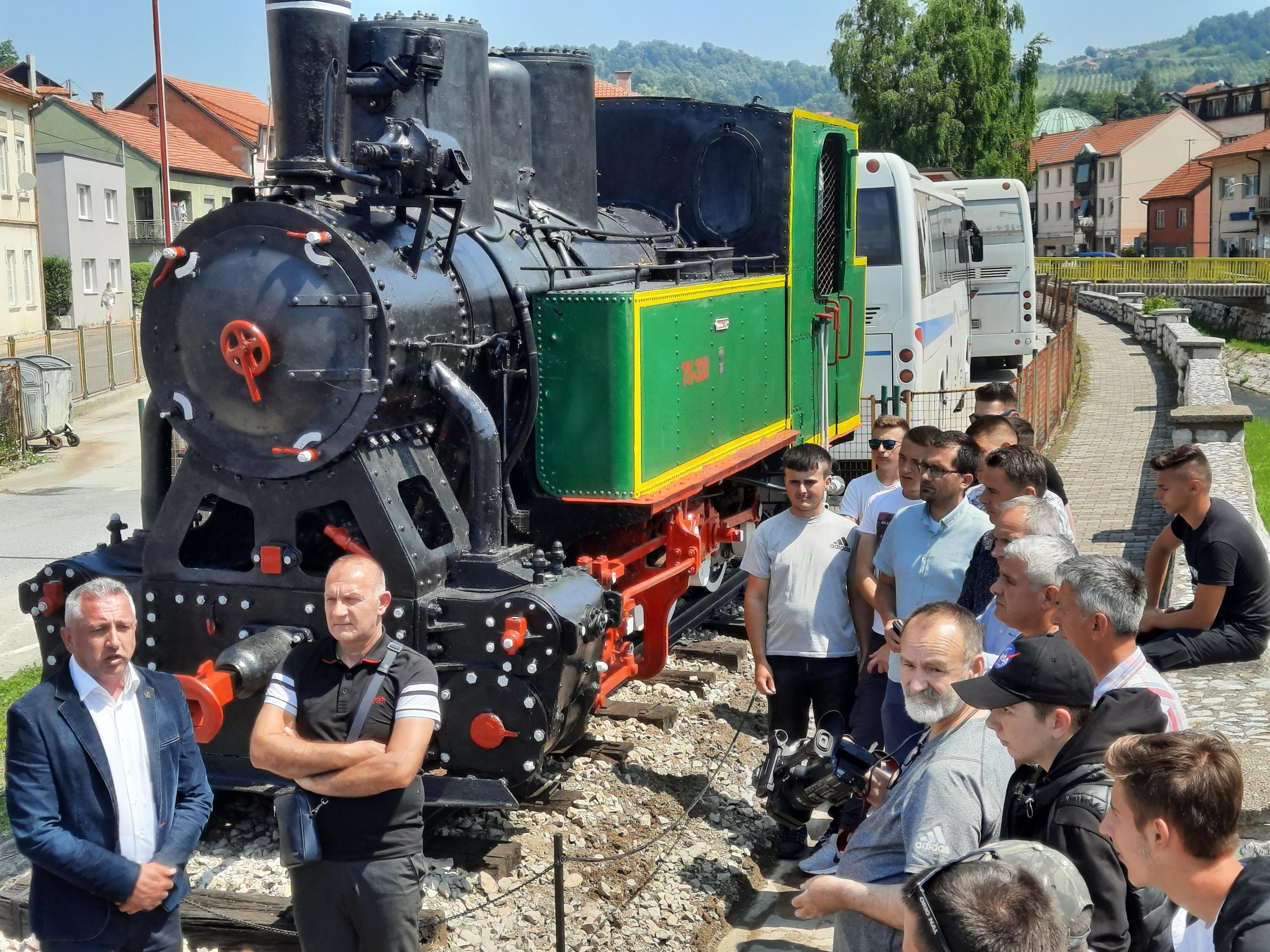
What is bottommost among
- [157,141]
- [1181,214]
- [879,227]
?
[879,227]

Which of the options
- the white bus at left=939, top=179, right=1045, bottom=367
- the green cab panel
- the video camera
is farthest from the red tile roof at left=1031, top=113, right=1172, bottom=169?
the video camera

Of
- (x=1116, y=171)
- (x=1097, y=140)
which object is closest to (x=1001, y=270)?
(x=1116, y=171)

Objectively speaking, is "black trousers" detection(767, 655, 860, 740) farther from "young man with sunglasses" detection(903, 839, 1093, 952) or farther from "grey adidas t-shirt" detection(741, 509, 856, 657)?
"young man with sunglasses" detection(903, 839, 1093, 952)

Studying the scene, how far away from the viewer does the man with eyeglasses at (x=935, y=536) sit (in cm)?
505

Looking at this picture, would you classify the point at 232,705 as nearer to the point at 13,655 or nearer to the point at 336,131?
the point at 336,131

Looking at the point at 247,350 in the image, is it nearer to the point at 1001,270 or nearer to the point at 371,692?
the point at 371,692

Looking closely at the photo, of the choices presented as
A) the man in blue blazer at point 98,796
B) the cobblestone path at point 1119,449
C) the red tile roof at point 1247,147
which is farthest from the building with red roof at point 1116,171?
the man in blue blazer at point 98,796

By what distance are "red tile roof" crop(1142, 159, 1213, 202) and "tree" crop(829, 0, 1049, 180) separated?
26468 mm

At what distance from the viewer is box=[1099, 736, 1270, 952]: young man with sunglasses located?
88.7 inches

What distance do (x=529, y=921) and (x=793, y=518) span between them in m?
→ 2.07

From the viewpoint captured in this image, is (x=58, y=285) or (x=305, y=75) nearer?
(x=305, y=75)

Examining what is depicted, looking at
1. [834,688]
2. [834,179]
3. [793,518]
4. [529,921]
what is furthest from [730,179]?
[529,921]

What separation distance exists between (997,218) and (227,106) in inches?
1557

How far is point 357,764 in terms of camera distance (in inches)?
143
